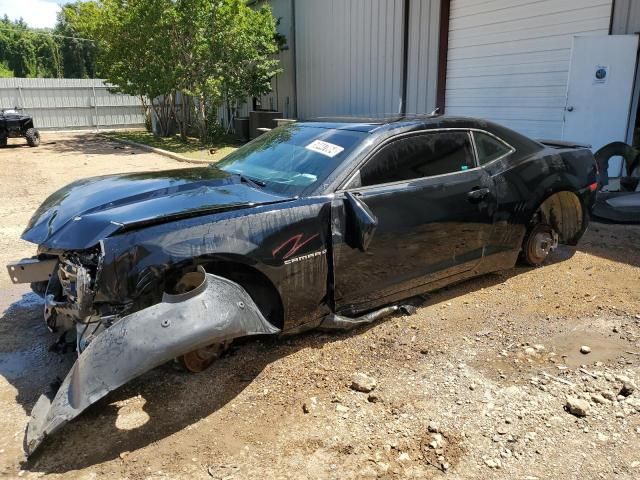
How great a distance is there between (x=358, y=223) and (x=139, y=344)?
157cm

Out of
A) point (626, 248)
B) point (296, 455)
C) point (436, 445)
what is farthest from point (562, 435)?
point (626, 248)

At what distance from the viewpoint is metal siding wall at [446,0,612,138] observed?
910 centimetres

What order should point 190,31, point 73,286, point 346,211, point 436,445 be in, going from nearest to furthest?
point 436,445, point 73,286, point 346,211, point 190,31

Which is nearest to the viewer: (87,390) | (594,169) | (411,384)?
(87,390)

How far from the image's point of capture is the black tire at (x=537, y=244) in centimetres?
485

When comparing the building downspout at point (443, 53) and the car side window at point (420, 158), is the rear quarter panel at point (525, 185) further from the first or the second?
the building downspout at point (443, 53)

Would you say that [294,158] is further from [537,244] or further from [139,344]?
[537,244]

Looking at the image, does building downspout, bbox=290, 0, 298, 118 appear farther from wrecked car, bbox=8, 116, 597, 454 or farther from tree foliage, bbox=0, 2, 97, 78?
tree foliage, bbox=0, 2, 97, 78

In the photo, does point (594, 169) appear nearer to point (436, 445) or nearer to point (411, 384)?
point (411, 384)

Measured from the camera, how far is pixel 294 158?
393 cm

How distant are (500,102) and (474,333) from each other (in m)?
7.86

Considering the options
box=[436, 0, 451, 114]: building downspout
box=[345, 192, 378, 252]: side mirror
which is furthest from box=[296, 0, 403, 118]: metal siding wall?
box=[345, 192, 378, 252]: side mirror

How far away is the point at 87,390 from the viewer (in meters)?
2.51

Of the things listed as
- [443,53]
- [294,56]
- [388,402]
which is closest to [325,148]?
[388,402]
